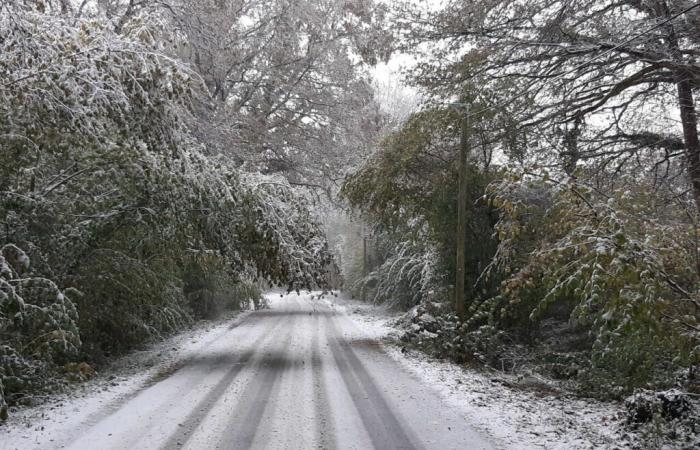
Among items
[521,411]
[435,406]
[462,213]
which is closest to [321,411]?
[435,406]

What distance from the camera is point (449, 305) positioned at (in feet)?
50.3

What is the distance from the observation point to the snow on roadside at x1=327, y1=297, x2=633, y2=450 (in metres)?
6.41

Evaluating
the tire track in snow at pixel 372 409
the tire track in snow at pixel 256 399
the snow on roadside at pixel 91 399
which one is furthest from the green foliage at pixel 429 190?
the snow on roadside at pixel 91 399

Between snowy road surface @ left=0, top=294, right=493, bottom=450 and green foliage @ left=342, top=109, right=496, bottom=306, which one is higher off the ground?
green foliage @ left=342, top=109, right=496, bottom=306

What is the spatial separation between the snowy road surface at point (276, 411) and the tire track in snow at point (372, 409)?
0.01 meters

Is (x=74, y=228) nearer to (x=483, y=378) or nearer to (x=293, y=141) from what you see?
(x=483, y=378)

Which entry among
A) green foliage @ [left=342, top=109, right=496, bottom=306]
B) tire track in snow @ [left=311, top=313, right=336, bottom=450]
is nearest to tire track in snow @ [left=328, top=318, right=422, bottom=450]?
tire track in snow @ [left=311, top=313, right=336, bottom=450]

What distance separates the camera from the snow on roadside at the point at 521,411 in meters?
6.41

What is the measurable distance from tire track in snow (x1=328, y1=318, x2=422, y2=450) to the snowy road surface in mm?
11

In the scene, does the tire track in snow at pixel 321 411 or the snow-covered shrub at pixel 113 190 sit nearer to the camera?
the tire track in snow at pixel 321 411

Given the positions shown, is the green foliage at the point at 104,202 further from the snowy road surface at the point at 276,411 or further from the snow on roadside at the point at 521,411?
the snow on roadside at the point at 521,411

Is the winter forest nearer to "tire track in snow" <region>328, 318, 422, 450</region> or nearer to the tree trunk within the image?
the tree trunk

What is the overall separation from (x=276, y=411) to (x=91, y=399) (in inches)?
108

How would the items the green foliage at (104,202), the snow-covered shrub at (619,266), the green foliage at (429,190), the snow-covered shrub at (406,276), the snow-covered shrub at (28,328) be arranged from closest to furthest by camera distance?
the snow-covered shrub at (619,266) → the snow-covered shrub at (28,328) → the green foliage at (104,202) → the green foliage at (429,190) → the snow-covered shrub at (406,276)
